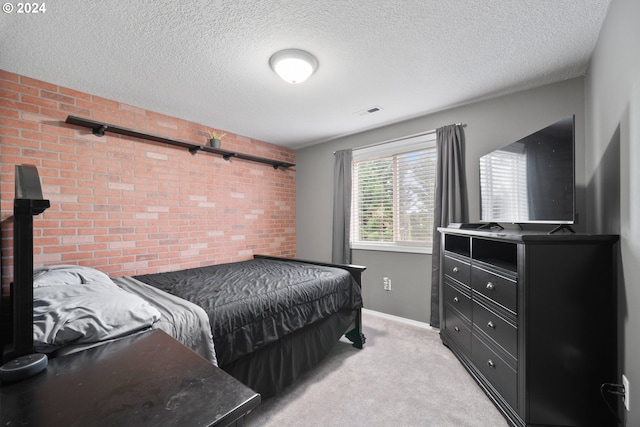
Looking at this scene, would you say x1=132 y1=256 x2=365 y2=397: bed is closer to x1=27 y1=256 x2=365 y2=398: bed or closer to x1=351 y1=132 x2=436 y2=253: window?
x1=27 y1=256 x2=365 y2=398: bed

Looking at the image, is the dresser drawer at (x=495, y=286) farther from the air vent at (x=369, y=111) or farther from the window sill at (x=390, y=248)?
the air vent at (x=369, y=111)

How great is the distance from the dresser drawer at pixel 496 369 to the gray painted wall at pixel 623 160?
462mm

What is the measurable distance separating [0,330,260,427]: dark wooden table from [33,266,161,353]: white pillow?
19 centimetres

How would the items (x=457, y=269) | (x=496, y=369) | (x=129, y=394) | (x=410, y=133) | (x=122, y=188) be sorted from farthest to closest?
(x=410, y=133)
(x=122, y=188)
(x=457, y=269)
(x=496, y=369)
(x=129, y=394)

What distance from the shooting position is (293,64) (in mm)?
1961

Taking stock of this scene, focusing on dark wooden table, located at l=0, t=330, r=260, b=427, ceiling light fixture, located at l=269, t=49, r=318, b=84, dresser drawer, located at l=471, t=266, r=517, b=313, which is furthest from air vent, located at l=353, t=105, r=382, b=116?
dark wooden table, located at l=0, t=330, r=260, b=427

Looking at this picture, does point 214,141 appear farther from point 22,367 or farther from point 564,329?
point 564,329

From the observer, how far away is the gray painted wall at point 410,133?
233 centimetres

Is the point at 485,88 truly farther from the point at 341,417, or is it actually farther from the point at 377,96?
the point at 341,417

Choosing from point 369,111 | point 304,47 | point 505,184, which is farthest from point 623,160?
point 369,111

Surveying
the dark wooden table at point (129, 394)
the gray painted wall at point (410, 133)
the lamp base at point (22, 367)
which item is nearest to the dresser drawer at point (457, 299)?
the gray painted wall at point (410, 133)

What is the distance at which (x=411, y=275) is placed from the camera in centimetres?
321

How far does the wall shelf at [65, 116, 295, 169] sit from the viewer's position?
2355 mm

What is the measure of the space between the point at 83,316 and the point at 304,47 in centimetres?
195
